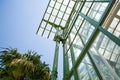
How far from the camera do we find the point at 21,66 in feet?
36.2

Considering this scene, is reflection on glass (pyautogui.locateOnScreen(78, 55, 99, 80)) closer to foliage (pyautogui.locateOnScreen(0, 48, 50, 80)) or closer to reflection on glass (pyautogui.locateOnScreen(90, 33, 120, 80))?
reflection on glass (pyautogui.locateOnScreen(90, 33, 120, 80))

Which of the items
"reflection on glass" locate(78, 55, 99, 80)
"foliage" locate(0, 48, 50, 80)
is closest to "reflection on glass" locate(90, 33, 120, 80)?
"reflection on glass" locate(78, 55, 99, 80)

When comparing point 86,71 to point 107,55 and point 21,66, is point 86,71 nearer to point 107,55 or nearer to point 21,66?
point 107,55

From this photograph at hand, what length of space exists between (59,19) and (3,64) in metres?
11.5

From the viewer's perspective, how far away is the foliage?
1089 cm

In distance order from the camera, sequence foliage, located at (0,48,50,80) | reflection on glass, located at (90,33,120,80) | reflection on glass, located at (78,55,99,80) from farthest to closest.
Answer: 1. foliage, located at (0,48,50,80)
2. reflection on glass, located at (78,55,99,80)
3. reflection on glass, located at (90,33,120,80)

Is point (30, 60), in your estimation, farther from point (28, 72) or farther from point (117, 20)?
point (117, 20)

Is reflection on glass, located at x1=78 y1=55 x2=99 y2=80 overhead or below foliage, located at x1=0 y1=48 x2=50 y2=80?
overhead

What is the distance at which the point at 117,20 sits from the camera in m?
9.43

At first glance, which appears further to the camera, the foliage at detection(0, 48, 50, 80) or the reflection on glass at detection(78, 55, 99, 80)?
the foliage at detection(0, 48, 50, 80)

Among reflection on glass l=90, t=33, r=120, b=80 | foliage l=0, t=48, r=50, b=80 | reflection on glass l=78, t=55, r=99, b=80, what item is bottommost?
foliage l=0, t=48, r=50, b=80

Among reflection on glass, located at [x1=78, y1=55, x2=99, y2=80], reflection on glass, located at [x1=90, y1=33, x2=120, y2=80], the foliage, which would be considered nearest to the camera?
reflection on glass, located at [x1=90, y1=33, x2=120, y2=80]

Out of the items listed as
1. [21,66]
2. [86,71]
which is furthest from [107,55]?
[21,66]

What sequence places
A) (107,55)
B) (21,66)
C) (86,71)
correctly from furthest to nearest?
(21,66)
(86,71)
(107,55)
